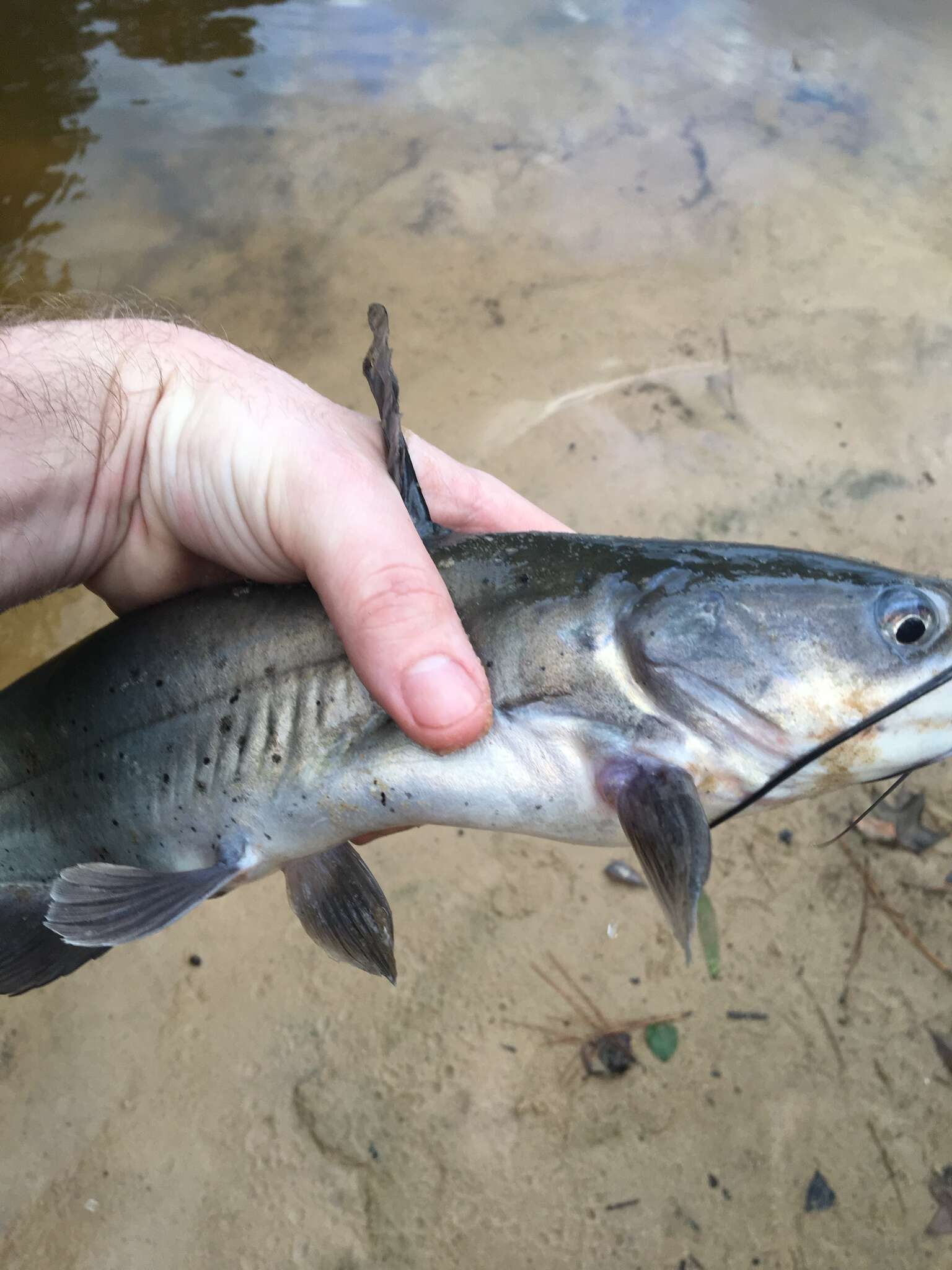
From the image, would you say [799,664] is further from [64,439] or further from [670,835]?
[64,439]

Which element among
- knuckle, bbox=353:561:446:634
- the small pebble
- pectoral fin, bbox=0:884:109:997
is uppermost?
knuckle, bbox=353:561:446:634

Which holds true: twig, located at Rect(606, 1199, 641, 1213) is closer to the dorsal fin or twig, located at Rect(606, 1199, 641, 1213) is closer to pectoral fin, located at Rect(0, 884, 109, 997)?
pectoral fin, located at Rect(0, 884, 109, 997)

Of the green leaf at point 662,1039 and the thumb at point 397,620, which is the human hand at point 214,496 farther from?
the green leaf at point 662,1039

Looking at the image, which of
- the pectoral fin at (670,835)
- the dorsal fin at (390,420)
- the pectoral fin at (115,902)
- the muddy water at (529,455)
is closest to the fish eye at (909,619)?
→ the pectoral fin at (670,835)

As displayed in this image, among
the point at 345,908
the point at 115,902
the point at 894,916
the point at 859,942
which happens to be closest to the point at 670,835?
the point at 345,908

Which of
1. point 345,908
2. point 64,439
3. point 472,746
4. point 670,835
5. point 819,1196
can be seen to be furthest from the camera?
point 819,1196

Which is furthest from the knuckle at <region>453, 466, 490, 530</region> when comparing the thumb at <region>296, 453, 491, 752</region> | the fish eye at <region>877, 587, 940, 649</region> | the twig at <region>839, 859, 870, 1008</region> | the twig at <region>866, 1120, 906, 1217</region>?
the twig at <region>866, 1120, 906, 1217</region>

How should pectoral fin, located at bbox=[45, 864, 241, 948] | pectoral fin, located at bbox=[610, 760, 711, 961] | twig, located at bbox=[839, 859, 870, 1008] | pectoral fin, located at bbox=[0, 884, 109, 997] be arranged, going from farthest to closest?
twig, located at bbox=[839, 859, 870, 1008] < pectoral fin, located at bbox=[0, 884, 109, 997] < pectoral fin, located at bbox=[45, 864, 241, 948] < pectoral fin, located at bbox=[610, 760, 711, 961]
